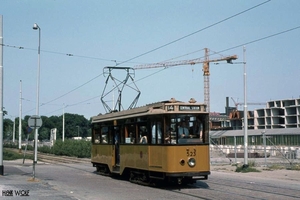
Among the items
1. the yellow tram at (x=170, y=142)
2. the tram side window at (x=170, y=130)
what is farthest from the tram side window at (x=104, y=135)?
the tram side window at (x=170, y=130)

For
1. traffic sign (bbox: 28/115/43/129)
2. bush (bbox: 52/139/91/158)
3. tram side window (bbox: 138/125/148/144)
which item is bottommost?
bush (bbox: 52/139/91/158)

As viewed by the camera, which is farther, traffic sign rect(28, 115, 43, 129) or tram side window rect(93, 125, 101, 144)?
tram side window rect(93, 125, 101, 144)

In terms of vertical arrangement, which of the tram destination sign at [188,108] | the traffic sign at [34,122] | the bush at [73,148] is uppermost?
the tram destination sign at [188,108]

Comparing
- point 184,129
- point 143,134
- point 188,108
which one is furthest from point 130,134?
point 188,108

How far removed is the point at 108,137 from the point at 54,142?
137 feet

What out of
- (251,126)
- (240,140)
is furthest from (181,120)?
(251,126)

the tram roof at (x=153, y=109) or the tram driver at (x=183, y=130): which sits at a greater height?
the tram roof at (x=153, y=109)

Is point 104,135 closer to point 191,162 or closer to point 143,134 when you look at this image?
point 143,134

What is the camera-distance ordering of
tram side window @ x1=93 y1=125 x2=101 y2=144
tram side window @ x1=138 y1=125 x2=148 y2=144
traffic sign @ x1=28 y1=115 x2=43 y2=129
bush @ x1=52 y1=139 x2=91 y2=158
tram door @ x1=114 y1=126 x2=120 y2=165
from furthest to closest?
bush @ x1=52 y1=139 x2=91 y2=158, tram side window @ x1=93 y1=125 x2=101 y2=144, tram door @ x1=114 y1=126 x2=120 y2=165, traffic sign @ x1=28 y1=115 x2=43 y2=129, tram side window @ x1=138 y1=125 x2=148 y2=144

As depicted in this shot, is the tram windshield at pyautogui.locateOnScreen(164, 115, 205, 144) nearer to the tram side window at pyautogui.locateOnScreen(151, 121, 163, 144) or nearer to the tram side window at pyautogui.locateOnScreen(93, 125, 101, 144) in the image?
the tram side window at pyautogui.locateOnScreen(151, 121, 163, 144)

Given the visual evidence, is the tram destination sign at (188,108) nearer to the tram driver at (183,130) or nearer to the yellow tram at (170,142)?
the yellow tram at (170,142)

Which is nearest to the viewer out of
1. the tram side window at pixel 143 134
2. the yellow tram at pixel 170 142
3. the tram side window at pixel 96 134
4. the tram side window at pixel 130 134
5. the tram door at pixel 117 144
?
the yellow tram at pixel 170 142

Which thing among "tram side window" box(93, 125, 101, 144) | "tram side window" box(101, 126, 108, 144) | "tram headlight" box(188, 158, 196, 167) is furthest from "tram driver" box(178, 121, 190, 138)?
"tram side window" box(93, 125, 101, 144)

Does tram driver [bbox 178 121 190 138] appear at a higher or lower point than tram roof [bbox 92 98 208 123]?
lower
